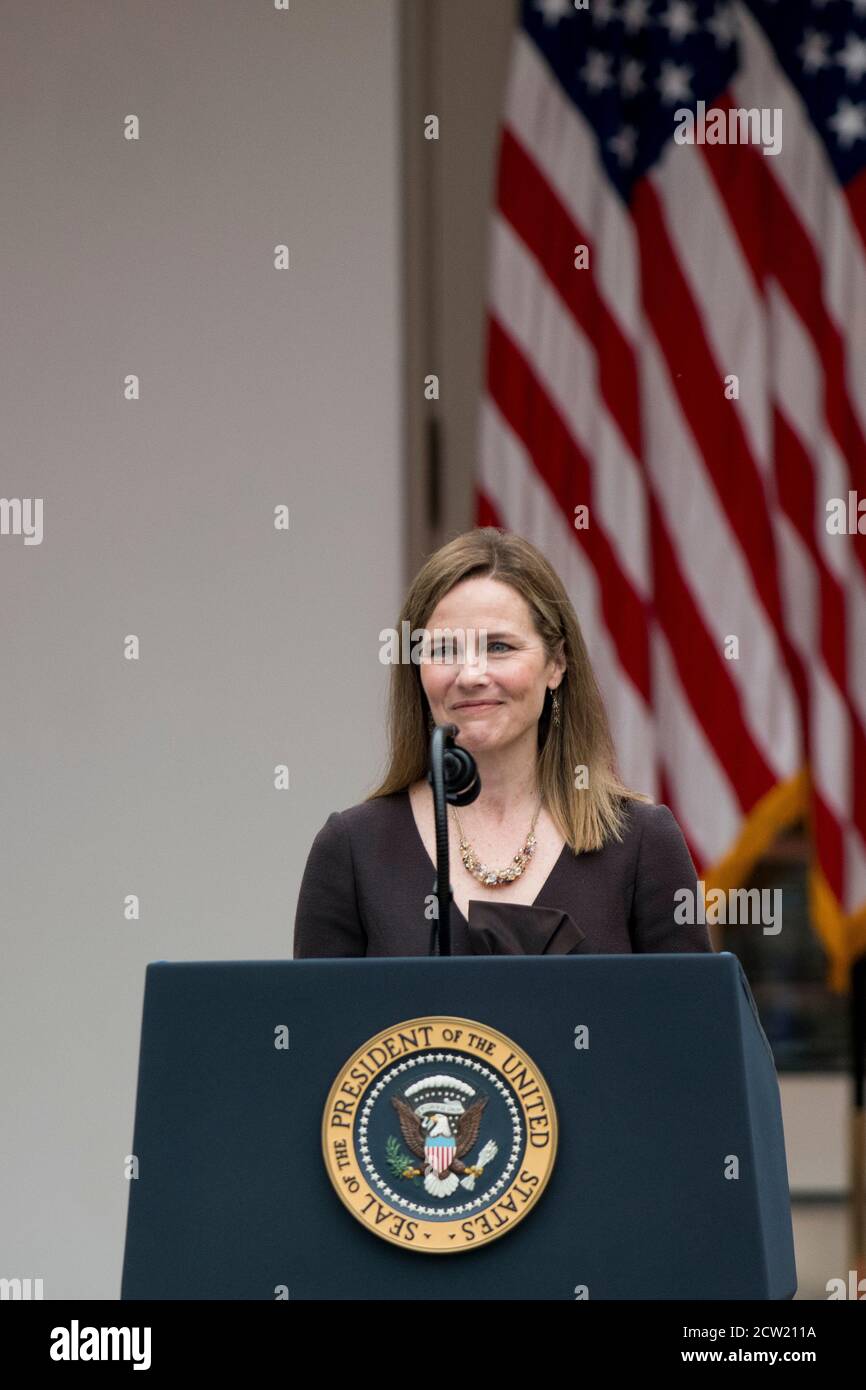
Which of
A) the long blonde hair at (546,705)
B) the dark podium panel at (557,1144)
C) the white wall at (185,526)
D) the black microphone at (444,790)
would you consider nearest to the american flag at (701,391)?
the white wall at (185,526)

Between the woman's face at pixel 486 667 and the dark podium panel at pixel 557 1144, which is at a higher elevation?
the woman's face at pixel 486 667

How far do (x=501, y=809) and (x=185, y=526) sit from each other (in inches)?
97.2

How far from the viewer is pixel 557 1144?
1.46 meters

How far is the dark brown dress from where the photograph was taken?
2.12 m

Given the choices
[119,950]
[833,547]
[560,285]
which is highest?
[560,285]

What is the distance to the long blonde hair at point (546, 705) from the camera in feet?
7.34

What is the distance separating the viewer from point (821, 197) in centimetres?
464

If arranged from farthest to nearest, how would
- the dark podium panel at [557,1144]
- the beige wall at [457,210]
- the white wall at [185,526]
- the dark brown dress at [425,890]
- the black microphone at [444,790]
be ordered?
the beige wall at [457,210], the white wall at [185,526], the dark brown dress at [425,890], the black microphone at [444,790], the dark podium panel at [557,1144]

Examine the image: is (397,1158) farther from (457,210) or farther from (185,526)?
(457,210)

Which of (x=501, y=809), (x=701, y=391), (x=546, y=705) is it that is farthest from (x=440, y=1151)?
(x=701, y=391)

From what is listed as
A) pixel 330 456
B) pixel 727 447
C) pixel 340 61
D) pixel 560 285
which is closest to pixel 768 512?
pixel 727 447

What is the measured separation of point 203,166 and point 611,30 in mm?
1069

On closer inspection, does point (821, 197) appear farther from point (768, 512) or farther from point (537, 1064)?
point (537, 1064)

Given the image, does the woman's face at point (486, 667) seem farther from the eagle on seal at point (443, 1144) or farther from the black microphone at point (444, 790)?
the eagle on seal at point (443, 1144)
